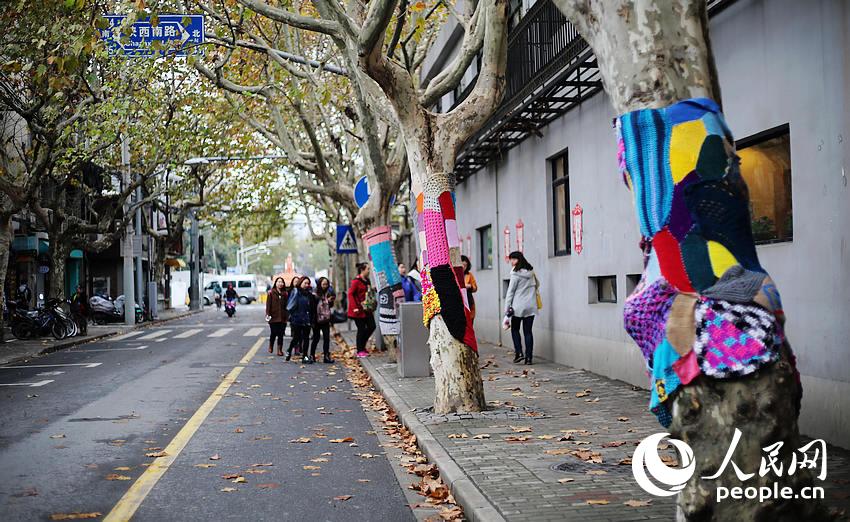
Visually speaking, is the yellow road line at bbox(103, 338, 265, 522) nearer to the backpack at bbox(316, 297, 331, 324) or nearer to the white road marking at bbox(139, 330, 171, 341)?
the backpack at bbox(316, 297, 331, 324)

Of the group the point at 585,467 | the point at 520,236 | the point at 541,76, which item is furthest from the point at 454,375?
the point at 520,236

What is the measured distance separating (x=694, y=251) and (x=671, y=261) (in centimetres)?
12

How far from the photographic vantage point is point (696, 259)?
4.25 m

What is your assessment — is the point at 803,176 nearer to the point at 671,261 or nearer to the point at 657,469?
the point at 657,469

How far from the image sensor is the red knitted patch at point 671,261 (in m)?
4.27

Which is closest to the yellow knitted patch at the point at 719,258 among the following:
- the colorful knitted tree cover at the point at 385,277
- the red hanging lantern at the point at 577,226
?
the red hanging lantern at the point at 577,226

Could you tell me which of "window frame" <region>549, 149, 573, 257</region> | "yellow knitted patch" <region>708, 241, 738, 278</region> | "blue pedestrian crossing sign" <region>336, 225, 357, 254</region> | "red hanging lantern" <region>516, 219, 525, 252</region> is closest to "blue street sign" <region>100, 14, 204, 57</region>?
"window frame" <region>549, 149, 573, 257</region>

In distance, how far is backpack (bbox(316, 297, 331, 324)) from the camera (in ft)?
58.9

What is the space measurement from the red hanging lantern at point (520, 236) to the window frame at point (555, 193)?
1805mm

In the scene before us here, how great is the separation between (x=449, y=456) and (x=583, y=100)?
8.41 meters

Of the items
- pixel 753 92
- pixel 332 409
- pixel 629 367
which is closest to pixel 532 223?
pixel 629 367

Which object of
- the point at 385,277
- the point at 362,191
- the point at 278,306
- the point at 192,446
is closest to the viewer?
the point at 192,446

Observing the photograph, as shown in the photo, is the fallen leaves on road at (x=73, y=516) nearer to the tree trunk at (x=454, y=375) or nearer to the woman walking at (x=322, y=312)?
the tree trunk at (x=454, y=375)

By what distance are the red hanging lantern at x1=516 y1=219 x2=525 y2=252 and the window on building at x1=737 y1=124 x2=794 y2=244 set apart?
30.9ft
